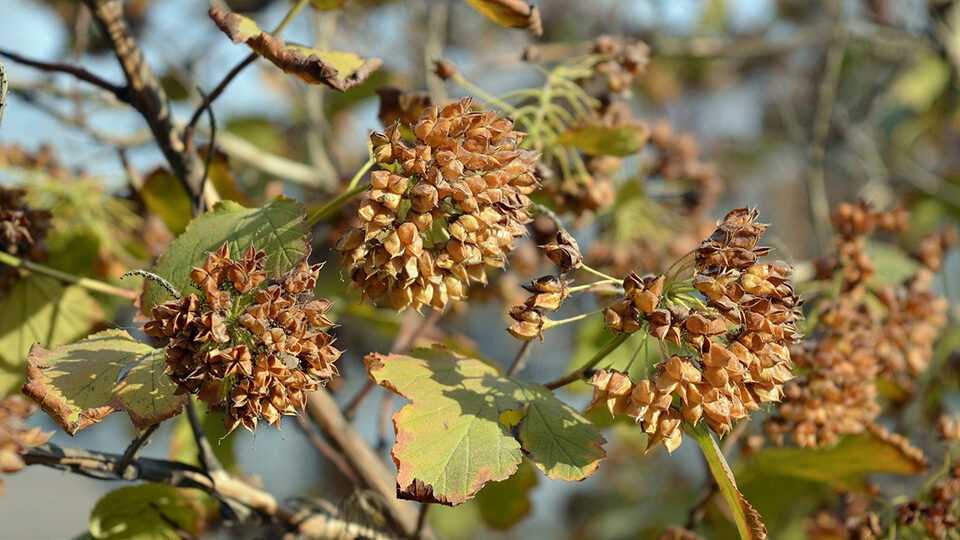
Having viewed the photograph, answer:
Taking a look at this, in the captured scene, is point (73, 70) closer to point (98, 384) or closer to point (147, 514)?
point (98, 384)

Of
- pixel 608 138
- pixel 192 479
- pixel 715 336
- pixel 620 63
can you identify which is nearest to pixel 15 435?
pixel 192 479

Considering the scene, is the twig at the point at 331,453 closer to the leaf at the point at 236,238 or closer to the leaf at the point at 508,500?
the leaf at the point at 508,500

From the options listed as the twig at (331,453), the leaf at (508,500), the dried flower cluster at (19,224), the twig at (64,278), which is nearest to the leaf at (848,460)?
the leaf at (508,500)

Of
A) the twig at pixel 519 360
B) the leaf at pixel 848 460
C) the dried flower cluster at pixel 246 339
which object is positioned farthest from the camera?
the leaf at pixel 848 460

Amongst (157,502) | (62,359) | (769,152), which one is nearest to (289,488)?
(769,152)

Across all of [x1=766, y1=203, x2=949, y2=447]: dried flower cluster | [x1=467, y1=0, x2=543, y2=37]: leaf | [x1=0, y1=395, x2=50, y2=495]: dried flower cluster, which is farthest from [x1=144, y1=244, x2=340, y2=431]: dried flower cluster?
[x1=766, y1=203, x2=949, y2=447]: dried flower cluster

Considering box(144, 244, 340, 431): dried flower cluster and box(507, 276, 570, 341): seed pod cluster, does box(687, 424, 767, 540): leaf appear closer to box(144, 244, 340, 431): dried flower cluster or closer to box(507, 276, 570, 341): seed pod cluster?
box(507, 276, 570, 341): seed pod cluster

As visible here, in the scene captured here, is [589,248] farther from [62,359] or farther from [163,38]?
[163,38]
